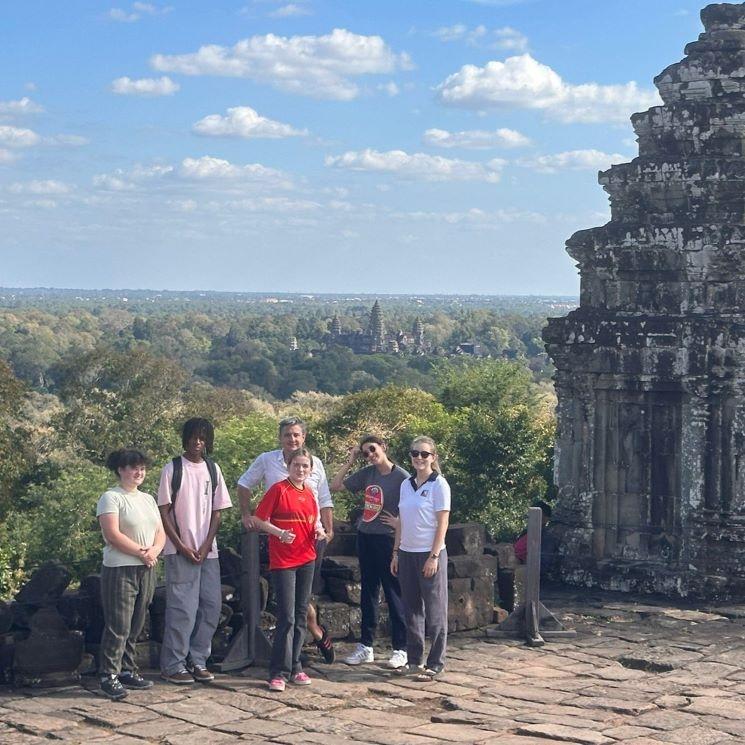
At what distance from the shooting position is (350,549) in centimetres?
897

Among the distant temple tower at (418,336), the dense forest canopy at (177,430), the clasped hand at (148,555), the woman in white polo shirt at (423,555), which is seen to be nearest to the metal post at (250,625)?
the clasped hand at (148,555)

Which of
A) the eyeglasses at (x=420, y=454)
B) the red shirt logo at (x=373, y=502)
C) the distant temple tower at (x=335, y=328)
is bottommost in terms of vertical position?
the red shirt logo at (x=373, y=502)

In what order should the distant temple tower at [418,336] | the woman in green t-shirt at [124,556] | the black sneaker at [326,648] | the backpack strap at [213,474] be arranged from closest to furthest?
the woman in green t-shirt at [124,556] → the backpack strap at [213,474] → the black sneaker at [326,648] → the distant temple tower at [418,336]

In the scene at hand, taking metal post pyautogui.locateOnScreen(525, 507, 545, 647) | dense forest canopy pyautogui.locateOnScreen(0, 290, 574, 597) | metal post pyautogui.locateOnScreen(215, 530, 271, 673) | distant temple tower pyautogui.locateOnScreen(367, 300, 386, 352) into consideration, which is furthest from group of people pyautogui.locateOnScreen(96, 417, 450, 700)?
distant temple tower pyautogui.locateOnScreen(367, 300, 386, 352)

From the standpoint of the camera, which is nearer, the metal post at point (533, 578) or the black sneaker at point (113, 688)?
the black sneaker at point (113, 688)

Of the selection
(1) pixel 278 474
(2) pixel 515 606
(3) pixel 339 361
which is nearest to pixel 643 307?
(2) pixel 515 606

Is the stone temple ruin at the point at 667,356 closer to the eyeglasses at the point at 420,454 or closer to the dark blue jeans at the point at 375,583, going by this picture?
the dark blue jeans at the point at 375,583

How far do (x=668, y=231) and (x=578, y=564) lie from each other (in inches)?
111

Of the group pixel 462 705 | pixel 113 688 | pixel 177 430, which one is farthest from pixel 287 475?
pixel 177 430

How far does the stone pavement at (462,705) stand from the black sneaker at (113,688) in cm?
8

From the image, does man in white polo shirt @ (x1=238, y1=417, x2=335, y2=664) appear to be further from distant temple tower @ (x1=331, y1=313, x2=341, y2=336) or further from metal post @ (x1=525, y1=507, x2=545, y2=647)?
distant temple tower @ (x1=331, y1=313, x2=341, y2=336)

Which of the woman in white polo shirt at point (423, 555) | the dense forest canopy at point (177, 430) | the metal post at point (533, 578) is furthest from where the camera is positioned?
the dense forest canopy at point (177, 430)

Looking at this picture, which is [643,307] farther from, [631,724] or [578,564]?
[631,724]

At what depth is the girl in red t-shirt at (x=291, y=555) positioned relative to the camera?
286 inches
